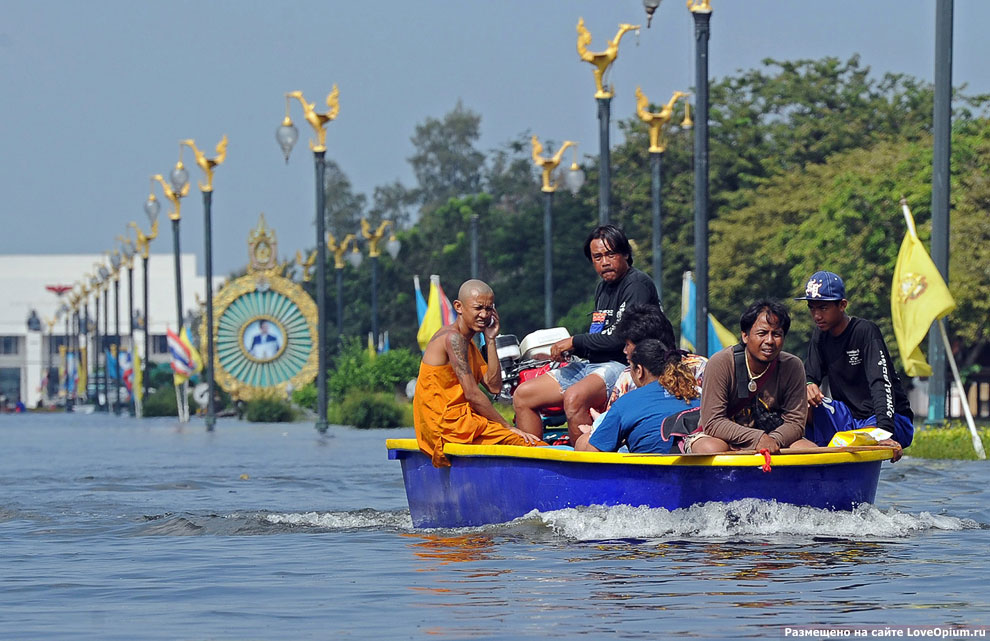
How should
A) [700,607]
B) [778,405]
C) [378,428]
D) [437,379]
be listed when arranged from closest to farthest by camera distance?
[700,607] → [778,405] → [437,379] → [378,428]

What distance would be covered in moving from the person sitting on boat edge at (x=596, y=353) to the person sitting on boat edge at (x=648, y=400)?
0.69 m

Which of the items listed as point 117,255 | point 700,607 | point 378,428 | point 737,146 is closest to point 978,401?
point 737,146

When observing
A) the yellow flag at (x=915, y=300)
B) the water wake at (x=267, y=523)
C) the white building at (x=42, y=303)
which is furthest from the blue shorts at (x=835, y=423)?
the white building at (x=42, y=303)

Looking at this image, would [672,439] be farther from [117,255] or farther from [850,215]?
[117,255]

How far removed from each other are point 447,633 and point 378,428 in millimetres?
37771

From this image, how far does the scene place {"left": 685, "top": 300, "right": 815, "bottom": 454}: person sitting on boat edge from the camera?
1099 cm

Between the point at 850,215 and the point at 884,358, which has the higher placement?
the point at 850,215

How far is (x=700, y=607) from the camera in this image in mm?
8445

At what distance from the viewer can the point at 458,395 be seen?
12.6m

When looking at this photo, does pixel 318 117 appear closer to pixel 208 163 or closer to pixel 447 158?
pixel 208 163

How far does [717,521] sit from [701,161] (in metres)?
12.9

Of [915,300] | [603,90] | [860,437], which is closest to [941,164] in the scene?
[915,300]

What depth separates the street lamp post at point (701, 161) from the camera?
2328cm

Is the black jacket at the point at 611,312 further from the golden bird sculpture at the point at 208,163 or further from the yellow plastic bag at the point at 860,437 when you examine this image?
the golden bird sculpture at the point at 208,163
